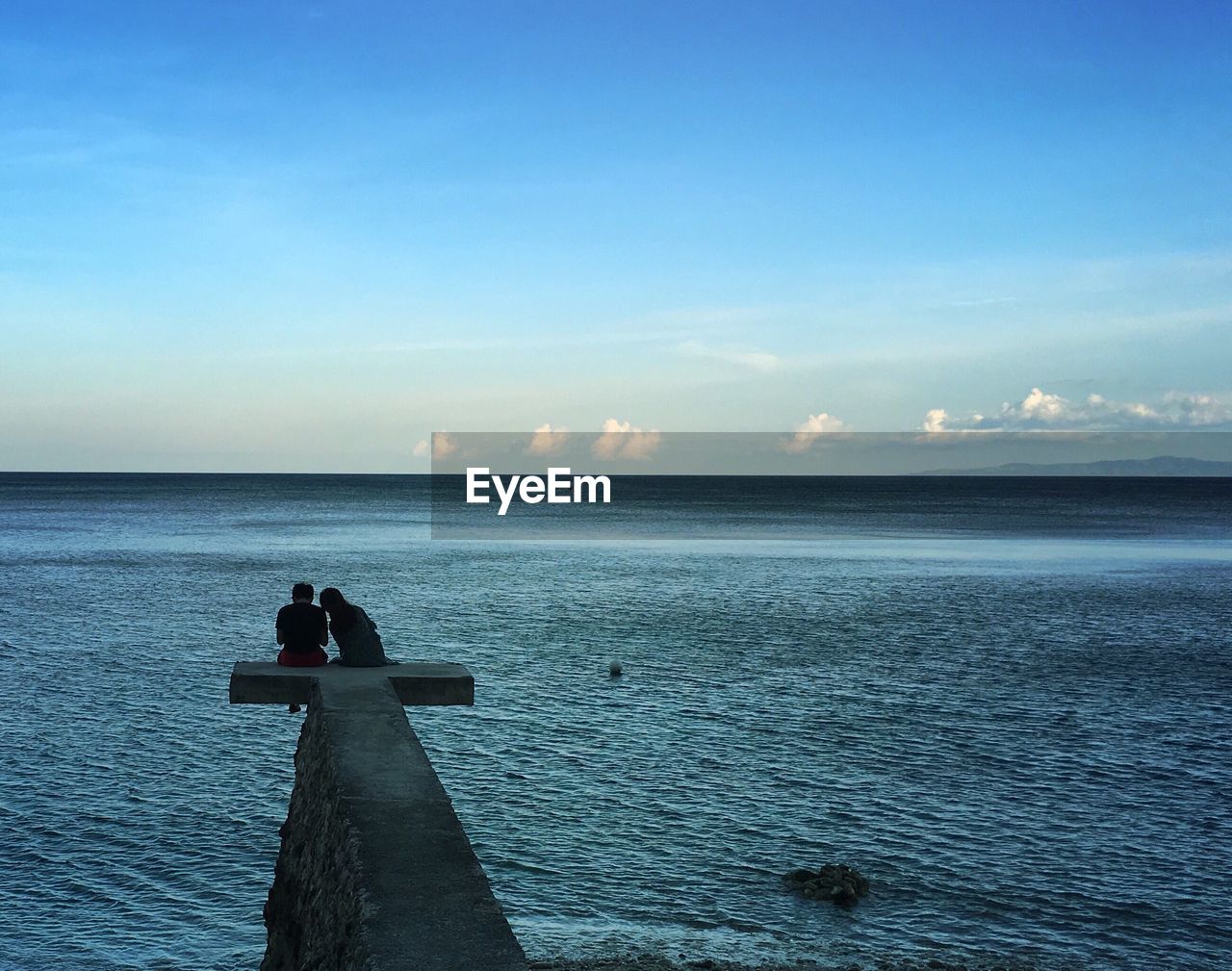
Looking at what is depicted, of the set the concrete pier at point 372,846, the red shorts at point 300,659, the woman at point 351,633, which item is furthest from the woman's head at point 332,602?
the concrete pier at point 372,846

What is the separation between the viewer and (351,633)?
16.7 m

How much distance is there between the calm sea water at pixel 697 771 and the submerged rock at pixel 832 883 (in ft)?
1.19

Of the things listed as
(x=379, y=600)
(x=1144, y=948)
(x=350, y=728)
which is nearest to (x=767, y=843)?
(x=1144, y=948)

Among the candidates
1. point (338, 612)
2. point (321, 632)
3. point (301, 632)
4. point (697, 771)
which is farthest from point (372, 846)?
point (697, 771)

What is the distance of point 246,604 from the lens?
5734 cm

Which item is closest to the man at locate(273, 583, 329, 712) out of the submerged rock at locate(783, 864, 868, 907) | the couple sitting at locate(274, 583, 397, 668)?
the couple sitting at locate(274, 583, 397, 668)

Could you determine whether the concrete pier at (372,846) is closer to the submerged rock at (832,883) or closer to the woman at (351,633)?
the woman at (351,633)

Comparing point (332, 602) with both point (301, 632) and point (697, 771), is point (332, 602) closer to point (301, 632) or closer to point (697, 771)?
point (301, 632)

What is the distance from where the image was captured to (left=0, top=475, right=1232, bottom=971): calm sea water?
18.7 m

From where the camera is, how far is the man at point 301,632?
16312mm

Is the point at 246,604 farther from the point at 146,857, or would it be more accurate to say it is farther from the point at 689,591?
the point at 146,857

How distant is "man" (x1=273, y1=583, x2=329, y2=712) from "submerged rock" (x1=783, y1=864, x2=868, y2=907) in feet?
30.3

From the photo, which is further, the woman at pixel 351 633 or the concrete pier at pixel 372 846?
the woman at pixel 351 633

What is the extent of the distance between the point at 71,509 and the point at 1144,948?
557 feet
